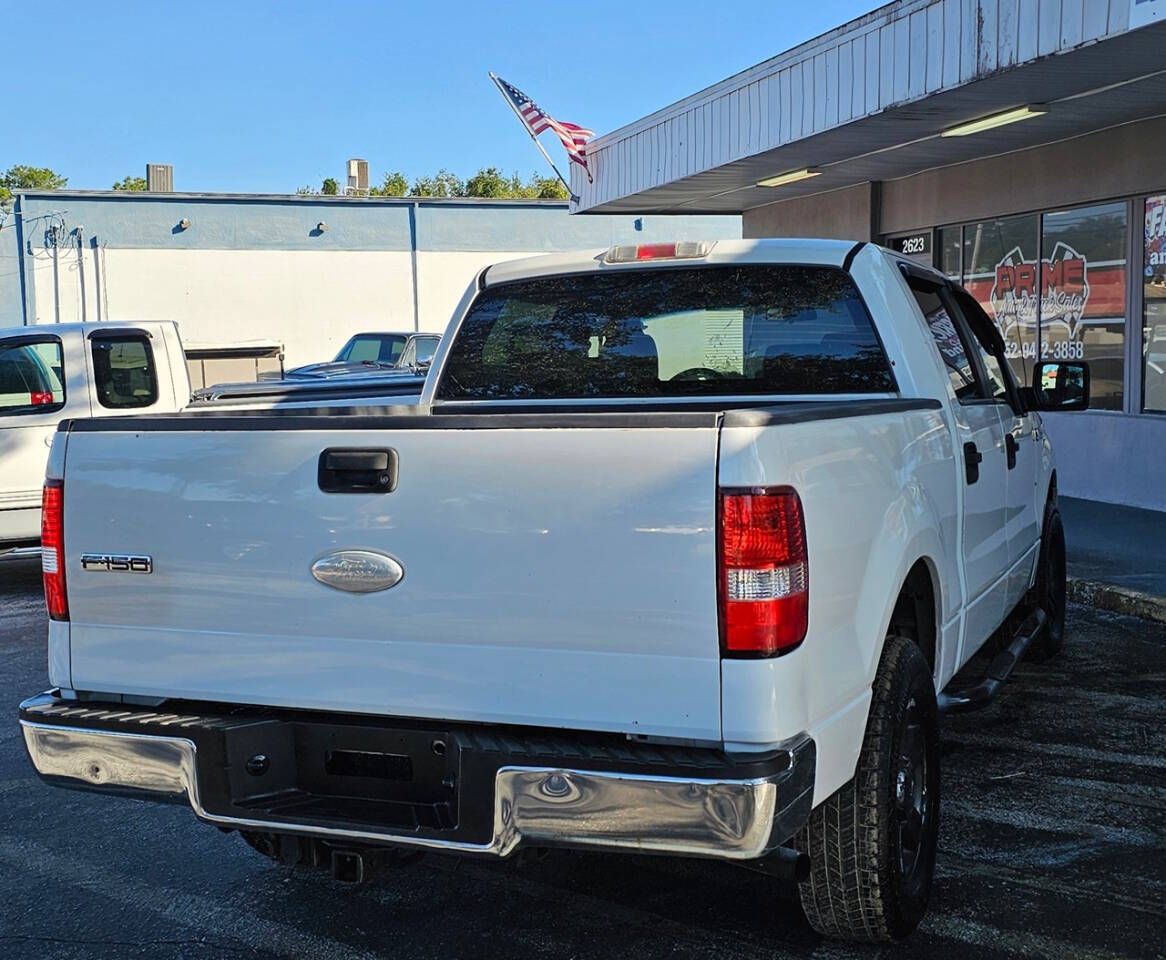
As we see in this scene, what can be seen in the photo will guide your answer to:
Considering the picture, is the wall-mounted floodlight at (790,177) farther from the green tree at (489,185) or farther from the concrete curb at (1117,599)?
the green tree at (489,185)

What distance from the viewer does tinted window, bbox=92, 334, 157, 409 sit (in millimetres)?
9977

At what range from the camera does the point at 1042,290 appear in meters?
13.4

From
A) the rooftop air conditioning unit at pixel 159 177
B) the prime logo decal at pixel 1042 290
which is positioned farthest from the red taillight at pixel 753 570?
the rooftop air conditioning unit at pixel 159 177

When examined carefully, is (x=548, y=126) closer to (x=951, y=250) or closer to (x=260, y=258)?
(x=951, y=250)

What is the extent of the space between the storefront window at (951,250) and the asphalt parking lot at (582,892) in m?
9.94

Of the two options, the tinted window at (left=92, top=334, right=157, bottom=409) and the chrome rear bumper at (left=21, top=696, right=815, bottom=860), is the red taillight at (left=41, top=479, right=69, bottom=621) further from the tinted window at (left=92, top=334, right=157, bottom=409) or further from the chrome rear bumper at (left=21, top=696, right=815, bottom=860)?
the tinted window at (left=92, top=334, right=157, bottom=409)

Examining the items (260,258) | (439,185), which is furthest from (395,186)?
(260,258)

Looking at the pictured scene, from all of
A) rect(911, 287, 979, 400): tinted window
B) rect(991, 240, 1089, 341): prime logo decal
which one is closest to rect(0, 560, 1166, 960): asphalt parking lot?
rect(911, 287, 979, 400): tinted window

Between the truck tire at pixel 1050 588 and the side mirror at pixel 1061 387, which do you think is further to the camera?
the truck tire at pixel 1050 588

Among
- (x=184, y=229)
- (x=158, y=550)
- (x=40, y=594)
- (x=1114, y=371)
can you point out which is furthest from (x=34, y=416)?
(x=184, y=229)

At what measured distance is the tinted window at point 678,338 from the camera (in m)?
4.72

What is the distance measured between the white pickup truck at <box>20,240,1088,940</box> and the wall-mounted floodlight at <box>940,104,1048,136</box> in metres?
7.68

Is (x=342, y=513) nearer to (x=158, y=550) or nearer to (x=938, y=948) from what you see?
(x=158, y=550)

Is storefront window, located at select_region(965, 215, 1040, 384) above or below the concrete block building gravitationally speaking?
below
